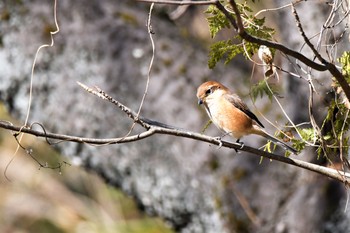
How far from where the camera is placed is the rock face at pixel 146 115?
2.68 m

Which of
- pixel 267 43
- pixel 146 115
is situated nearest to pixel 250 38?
pixel 267 43

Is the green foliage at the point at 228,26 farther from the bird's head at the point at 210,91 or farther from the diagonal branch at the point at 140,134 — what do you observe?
the bird's head at the point at 210,91

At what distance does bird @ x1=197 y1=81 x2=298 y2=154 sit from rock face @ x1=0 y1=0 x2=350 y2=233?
7.4 inches

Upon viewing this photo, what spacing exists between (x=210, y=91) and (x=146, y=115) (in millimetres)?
376

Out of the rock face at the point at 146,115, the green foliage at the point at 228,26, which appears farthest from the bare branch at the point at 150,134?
the rock face at the point at 146,115

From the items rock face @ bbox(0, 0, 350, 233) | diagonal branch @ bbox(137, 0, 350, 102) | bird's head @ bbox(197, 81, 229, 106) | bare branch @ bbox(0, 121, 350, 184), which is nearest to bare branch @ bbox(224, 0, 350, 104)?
diagonal branch @ bbox(137, 0, 350, 102)

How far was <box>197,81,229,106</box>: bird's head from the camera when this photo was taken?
98.0 inches

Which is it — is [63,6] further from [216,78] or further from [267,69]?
[267,69]

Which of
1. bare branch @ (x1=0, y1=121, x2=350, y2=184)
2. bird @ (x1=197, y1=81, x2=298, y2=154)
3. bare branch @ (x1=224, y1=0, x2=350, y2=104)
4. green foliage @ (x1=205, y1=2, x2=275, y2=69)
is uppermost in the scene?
bird @ (x1=197, y1=81, x2=298, y2=154)

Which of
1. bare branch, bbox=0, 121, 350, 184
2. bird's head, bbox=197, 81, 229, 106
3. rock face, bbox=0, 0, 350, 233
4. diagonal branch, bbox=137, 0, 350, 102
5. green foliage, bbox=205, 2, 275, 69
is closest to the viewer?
diagonal branch, bbox=137, 0, 350, 102

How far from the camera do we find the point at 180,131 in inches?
53.2

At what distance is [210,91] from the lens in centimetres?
252

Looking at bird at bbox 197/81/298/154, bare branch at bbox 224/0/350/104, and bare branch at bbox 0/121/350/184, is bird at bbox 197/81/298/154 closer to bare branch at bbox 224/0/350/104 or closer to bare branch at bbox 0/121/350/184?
bare branch at bbox 0/121/350/184

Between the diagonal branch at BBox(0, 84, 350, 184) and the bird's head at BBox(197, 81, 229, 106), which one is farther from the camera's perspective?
the bird's head at BBox(197, 81, 229, 106)
